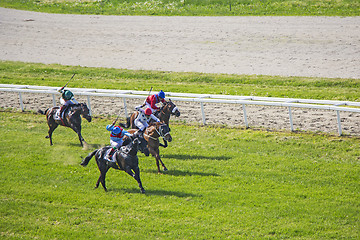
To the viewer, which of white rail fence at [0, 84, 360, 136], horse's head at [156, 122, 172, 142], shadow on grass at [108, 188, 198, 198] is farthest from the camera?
white rail fence at [0, 84, 360, 136]

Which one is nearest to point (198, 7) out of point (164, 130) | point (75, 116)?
point (75, 116)

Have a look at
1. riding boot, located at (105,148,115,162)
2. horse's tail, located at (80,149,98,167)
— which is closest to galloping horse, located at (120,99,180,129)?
horse's tail, located at (80,149,98,167)

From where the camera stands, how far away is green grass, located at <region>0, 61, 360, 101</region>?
19922 mm

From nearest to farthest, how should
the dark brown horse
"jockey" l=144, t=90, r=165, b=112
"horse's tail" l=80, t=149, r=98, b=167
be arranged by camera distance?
"horse's tail" l=80, t=149, r=98, b=167 → the dark brown horse → "jockey" l=144, t=90, r=165, b=112

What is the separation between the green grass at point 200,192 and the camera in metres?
10.1

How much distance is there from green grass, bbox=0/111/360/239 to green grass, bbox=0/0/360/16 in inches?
693

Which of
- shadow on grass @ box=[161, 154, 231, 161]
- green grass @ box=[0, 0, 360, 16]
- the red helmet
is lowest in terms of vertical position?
shadow on grass @ box=[161, 154, 231, 161]

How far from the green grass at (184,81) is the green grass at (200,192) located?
16.3ft

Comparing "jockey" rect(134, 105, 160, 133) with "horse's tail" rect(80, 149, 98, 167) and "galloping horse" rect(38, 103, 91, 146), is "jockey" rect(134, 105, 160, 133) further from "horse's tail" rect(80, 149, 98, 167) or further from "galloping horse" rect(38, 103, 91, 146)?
"galloping horse" rect(38, 103, 91, 146)

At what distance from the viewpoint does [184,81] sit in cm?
2372

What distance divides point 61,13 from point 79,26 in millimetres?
4553

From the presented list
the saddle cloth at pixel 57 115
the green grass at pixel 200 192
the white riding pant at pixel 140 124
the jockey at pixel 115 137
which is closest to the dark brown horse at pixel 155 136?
the white riding pant at pixel 140 124

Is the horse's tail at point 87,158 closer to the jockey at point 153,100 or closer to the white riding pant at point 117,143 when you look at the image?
the white riding pant at point 117,143

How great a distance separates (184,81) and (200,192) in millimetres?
12597
